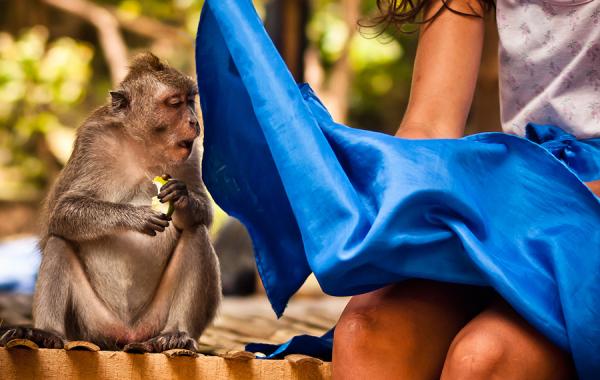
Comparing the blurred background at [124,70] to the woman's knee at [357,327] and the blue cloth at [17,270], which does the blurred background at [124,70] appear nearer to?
the blue cloth at [17,270]

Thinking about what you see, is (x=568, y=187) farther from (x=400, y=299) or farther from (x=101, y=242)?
(x=101, y=242)

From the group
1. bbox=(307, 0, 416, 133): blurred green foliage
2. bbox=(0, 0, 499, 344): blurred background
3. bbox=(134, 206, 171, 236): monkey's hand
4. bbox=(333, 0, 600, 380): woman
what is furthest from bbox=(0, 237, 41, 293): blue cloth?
bbox=(333, 0, 600, 380): woman

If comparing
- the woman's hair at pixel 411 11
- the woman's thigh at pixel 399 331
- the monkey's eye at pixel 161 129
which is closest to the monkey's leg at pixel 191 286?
the monkey's eye at pixel 161 129

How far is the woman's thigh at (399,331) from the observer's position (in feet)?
6.02

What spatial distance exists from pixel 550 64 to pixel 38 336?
1656mm

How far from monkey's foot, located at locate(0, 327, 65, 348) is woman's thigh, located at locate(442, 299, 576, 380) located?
1.39 meters

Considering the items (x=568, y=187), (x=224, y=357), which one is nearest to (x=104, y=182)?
(x=224, y=357)

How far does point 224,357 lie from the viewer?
8.04 feet

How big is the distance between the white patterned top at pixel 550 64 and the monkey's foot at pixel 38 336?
4.79ft

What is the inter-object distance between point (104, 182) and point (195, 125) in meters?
0.40

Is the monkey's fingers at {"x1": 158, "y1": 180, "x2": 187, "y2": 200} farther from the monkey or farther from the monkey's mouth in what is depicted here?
the monkey's mouth

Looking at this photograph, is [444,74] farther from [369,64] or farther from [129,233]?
[369,64]

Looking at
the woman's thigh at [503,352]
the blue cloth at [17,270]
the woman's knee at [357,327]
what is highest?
the woman's knee at [357,327]

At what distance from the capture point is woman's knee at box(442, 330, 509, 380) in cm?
168
